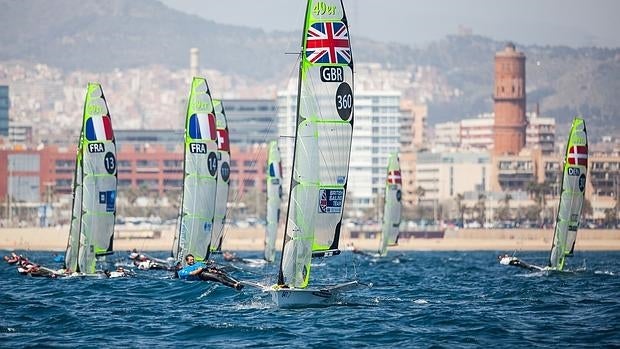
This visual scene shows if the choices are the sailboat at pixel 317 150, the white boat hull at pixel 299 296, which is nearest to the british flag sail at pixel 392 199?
the sailboat at pixel 317 150

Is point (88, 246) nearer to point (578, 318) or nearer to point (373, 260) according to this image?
point (578, 318)

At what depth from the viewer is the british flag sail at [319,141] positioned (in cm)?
5203

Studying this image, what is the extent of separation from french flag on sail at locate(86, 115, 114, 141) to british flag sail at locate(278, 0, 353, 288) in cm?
2140

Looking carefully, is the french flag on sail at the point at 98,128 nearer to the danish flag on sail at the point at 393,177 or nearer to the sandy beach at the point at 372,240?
the danish flag on sail at the point at 393,177

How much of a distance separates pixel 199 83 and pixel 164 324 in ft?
85.3

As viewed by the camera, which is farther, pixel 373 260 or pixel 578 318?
pixel 373 260

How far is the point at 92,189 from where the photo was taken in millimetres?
71812

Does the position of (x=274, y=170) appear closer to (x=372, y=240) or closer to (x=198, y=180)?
(x=198, y=180)

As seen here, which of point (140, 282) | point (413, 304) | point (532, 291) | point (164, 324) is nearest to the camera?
point (164, 324)

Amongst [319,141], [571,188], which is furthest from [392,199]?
[319,141]

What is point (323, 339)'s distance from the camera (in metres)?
45.9

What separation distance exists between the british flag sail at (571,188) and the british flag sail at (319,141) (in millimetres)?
28811

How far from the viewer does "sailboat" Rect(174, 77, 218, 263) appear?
7306cm

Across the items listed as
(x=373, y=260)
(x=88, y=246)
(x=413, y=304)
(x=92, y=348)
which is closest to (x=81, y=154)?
(x=88, y=246)
